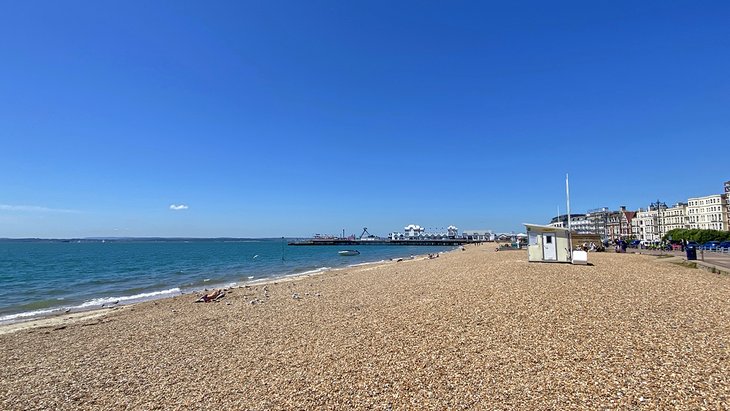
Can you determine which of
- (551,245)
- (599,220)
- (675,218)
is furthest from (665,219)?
(551,245)

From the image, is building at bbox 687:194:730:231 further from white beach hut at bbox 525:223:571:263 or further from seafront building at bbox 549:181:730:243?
white beach hut at bbox 525:223:571:263

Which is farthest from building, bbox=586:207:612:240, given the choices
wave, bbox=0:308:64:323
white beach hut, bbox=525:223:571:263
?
wave, bbox=0:308:64:323

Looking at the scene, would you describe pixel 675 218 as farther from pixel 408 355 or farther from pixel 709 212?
pixel 408 355

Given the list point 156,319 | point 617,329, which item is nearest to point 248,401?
point 617,329

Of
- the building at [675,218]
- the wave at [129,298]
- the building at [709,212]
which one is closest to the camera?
the wave at [129,298]

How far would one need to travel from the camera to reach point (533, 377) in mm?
5047

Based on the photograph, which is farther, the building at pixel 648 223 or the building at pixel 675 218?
the building at pixel 648 223

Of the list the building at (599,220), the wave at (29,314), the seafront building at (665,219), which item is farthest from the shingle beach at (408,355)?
the building at (599,220)

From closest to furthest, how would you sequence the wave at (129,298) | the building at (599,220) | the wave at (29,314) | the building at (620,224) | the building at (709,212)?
the wave at (29,314) < the wave at (129,298) < the building at (709,212) < the building at (620,224) < the building at (599,220)

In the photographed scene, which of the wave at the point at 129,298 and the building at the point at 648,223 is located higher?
the building at the point at 648,223

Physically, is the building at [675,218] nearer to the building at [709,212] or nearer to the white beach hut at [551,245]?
the building at [709,212]

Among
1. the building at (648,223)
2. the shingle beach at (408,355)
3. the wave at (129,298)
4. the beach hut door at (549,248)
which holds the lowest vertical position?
the wave at (129,298)

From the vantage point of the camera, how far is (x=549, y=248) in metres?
21.1

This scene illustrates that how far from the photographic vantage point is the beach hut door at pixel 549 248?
21047mm
